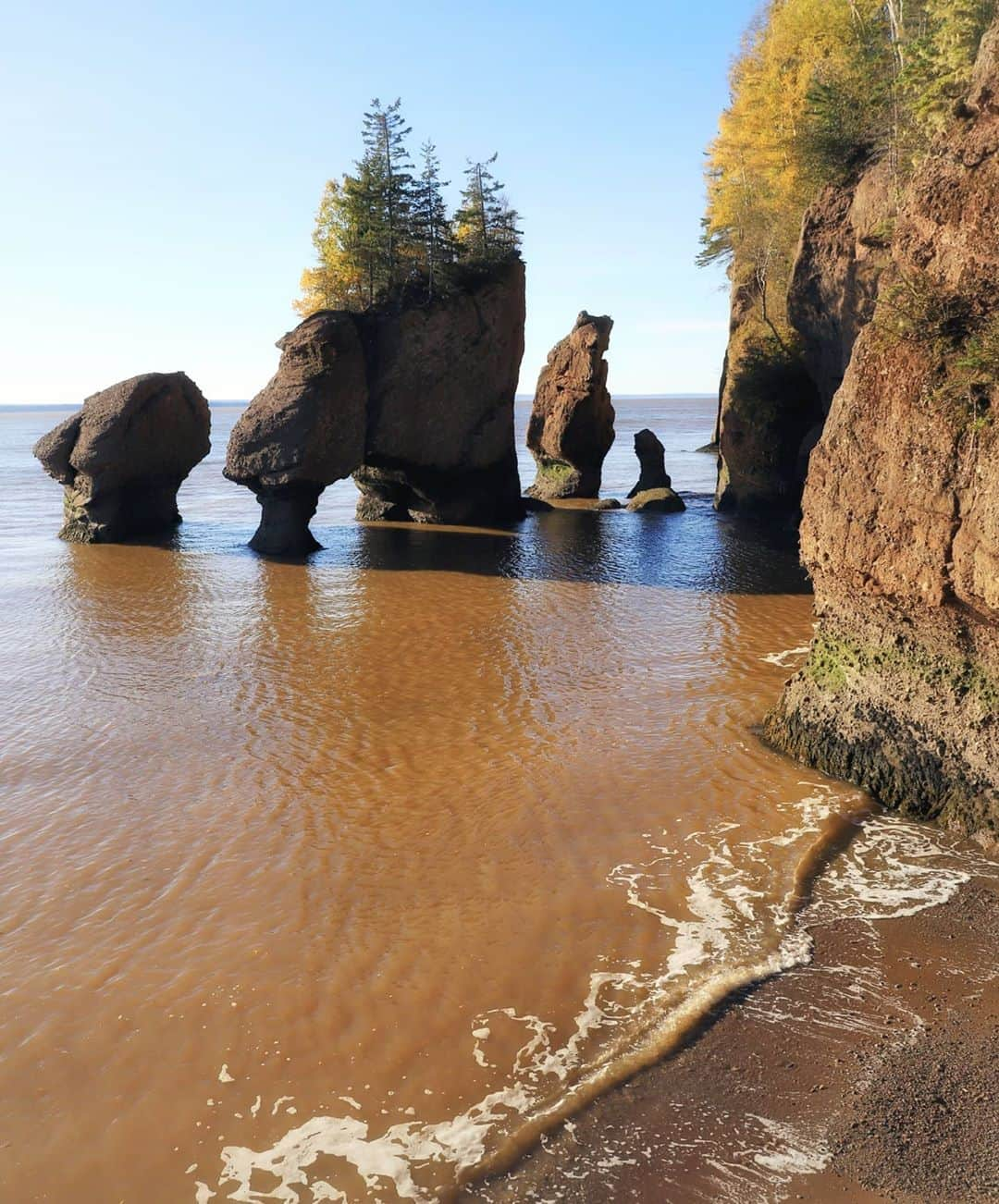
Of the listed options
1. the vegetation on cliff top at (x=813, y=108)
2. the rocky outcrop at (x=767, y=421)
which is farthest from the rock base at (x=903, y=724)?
the rocky outcrop at (x=767, y=421)

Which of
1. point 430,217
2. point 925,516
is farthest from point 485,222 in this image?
point 925,516

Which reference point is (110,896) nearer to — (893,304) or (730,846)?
(730,846)

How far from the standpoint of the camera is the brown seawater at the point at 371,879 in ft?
24.0

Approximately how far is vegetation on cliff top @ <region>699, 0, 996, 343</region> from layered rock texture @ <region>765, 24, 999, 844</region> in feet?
25.1

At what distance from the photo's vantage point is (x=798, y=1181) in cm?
652

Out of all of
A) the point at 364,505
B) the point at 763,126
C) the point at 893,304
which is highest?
the point at 763,126

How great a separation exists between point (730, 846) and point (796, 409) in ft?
87.7

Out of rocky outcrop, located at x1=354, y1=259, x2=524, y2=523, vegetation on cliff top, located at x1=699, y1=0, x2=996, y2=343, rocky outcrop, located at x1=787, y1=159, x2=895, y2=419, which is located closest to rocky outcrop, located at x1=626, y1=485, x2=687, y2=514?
rocky outcrop, located at x1=354, y1=259, x2=524, y2=523

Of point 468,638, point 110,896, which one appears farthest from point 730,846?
point 468,638

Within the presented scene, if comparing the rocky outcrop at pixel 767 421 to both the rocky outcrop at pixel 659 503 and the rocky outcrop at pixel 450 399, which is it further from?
the rocky outcrop at pixel 450 399

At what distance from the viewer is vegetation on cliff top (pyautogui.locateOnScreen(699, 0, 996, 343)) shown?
20078mm

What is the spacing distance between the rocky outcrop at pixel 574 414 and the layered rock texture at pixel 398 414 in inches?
233

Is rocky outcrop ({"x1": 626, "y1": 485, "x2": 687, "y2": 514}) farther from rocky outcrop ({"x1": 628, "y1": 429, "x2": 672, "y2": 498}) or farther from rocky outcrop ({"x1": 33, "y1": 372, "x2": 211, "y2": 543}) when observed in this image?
rocky outcrop ({"x1": 33, "y1": 372, "x2": 211, "y2": 543})

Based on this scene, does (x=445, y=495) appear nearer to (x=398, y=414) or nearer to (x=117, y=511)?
(x=398, y=414)
